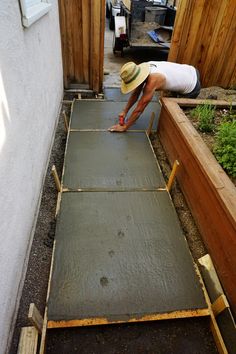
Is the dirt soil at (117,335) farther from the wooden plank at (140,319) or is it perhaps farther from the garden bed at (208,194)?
the garden bed at (208,194)

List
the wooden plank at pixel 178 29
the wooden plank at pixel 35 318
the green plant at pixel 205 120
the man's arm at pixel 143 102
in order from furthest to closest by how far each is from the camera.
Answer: the wooden plank at pixel 178 29, the man's arm at pixel 143 102, the green plant at pixel 205 120, the wooden plank at pixel 35 318

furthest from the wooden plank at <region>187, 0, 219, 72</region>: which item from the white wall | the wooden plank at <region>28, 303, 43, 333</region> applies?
the wooden plank at <region>28, 303, 43, 333</region>

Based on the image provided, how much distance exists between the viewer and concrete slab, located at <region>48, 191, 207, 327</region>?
130 centimetres

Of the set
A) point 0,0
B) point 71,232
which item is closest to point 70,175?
point 71,232

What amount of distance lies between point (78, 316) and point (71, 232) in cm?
56

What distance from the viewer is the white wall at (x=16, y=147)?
3.83 ft

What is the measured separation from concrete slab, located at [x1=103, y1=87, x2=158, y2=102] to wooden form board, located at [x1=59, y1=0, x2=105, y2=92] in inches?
6.4

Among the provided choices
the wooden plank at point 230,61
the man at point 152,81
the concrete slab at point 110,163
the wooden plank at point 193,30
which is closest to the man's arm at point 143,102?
the man at point 152,81

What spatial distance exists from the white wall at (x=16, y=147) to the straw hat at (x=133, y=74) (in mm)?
890

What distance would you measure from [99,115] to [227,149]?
1.90m

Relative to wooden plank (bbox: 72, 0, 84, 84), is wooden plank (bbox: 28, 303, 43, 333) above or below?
below

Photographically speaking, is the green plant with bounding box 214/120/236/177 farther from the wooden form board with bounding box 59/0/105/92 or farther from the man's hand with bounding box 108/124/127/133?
the wooden form board with bounding box 59/0/105/92

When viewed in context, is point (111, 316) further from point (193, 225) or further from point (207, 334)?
point (193, 225)

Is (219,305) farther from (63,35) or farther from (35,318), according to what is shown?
(63,35)
